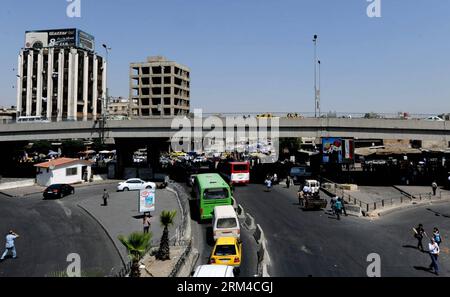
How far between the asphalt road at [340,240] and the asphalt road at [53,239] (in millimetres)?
8809

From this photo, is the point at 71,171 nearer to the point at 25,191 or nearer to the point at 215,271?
the point at 25,191

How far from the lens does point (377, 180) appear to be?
5041 centimetres

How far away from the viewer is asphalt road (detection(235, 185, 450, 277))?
1755 centimetres

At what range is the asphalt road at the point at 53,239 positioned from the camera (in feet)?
59.1

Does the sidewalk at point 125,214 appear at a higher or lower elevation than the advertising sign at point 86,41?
lower

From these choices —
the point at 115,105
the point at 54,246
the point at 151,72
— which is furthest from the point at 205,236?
the point at 115,105

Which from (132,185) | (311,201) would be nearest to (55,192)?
(132,185)

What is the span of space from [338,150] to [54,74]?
342 ft

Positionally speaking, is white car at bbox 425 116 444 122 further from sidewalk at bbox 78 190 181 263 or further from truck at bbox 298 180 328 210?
sidewalk at bbox 78 190 181 263

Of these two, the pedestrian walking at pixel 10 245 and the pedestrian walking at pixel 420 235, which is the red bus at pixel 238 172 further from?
the pedestrian walking at pixel 10 245

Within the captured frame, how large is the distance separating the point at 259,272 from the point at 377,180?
1531 inches

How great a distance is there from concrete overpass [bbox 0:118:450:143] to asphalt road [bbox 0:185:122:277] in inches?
577

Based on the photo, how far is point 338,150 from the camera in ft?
149

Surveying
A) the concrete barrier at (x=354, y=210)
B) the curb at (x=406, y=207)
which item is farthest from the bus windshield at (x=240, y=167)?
the curb at (x=406, y=207)
